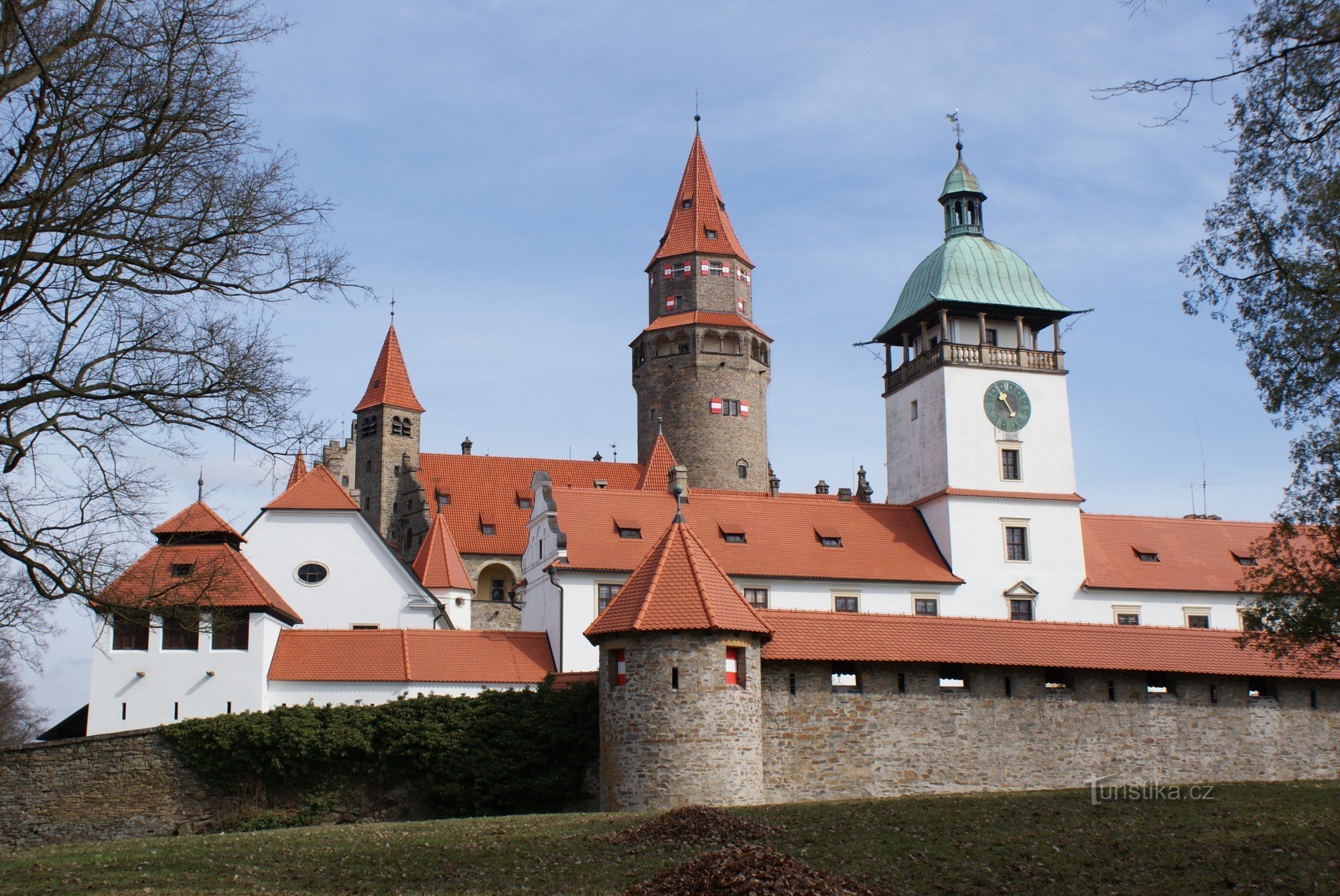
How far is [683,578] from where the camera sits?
2673 centimetres

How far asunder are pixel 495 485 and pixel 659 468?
7717 mm

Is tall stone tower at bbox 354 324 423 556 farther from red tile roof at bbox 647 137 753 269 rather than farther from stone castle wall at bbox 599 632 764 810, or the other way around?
stone castle wall at bbox 599 632 764 810

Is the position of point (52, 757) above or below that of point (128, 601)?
below

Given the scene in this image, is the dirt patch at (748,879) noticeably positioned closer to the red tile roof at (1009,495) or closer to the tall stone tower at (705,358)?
the red tile roof at (1009,495)

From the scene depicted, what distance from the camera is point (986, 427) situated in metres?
44.5

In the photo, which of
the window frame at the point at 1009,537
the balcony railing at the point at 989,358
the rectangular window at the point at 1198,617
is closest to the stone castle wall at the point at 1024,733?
the rectangular window at the point at 1198,617

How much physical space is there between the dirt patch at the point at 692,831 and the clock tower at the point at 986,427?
22.6m

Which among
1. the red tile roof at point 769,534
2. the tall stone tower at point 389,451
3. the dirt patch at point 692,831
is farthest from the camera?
the tall stone tower at point 389,451

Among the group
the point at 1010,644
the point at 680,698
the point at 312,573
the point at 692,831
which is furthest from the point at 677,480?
the point at 692,831

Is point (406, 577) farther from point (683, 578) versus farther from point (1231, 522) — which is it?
point (1231, 522)

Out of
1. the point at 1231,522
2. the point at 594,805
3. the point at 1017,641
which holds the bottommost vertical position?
the point at 594,805

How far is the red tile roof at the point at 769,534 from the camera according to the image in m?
39.4

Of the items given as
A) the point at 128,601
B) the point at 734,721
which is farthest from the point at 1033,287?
the point at 128,601

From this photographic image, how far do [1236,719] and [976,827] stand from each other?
471 inches
